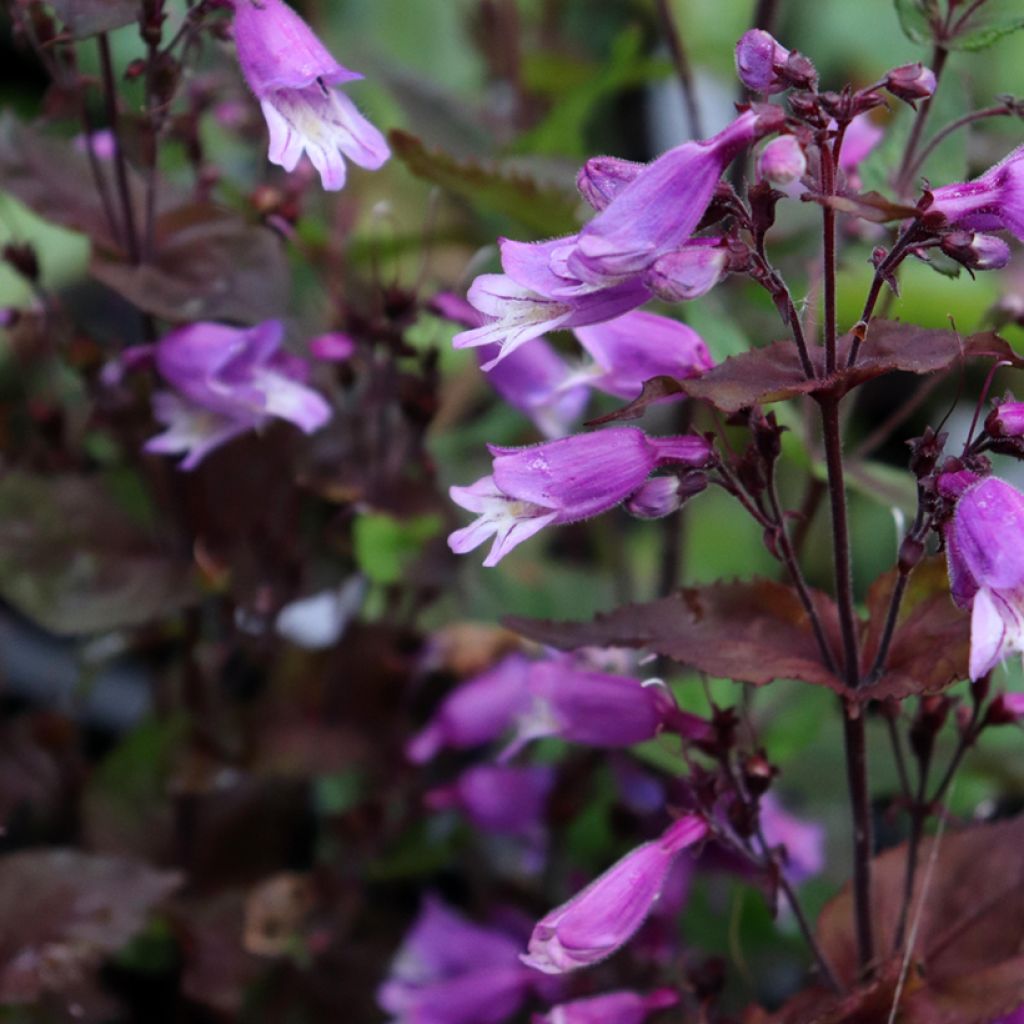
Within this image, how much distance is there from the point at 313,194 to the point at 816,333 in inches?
20.8

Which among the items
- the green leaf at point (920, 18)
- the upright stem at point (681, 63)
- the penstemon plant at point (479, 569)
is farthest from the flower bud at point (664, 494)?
the upright stem at point (681, 63)

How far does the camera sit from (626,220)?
486mm

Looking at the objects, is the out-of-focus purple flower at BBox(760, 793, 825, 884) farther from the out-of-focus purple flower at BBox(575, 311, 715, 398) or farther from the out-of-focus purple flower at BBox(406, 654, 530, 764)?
the out-of-focus purple flower at BBox(575, 311, 715, 398)

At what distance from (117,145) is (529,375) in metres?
0.29

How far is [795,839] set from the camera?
36.7 inches

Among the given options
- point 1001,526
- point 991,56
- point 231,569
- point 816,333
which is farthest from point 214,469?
point 991,56

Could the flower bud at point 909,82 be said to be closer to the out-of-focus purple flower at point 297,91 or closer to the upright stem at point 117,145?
the out-of-focus purple flower at point 297,91

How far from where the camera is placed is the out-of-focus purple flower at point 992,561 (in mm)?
490

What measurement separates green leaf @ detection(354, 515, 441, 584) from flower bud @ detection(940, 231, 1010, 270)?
450mm

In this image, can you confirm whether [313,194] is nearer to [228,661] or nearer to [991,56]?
[228,661]

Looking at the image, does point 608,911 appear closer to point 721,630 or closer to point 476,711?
point 721,630

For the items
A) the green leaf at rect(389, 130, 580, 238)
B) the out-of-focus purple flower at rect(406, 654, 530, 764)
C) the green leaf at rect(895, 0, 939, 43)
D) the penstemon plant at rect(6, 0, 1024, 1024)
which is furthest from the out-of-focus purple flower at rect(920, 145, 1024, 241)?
the out-of-focus purple flower at rect(406, 654, 530, 764)

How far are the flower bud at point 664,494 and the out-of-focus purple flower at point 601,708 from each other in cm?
17

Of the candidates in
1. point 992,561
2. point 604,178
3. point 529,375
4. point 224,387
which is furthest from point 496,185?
point 992,561
